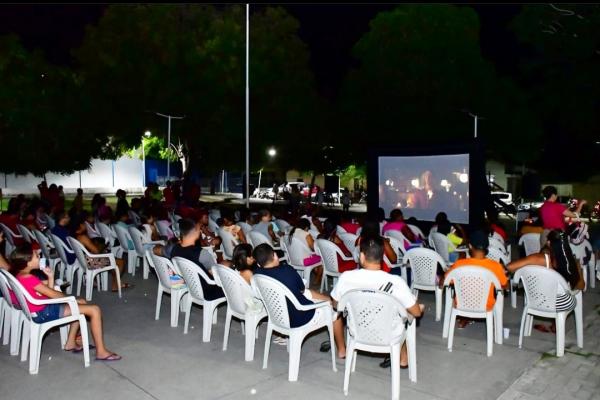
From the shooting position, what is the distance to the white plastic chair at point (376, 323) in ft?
13.3

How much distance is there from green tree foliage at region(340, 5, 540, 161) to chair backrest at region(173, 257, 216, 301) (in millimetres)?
19973

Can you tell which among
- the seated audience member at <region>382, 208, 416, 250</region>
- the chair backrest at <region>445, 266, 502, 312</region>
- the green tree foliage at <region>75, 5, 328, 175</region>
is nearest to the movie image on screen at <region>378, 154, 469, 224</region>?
the seated audience member at <region>382, 208, 416, 250</region>

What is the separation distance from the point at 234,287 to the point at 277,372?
921 millimetres

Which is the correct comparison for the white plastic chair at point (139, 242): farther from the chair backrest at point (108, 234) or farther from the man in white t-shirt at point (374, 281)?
the man in white t-shirt at point (374, 281)

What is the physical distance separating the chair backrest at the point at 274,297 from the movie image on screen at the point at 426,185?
10.9 m

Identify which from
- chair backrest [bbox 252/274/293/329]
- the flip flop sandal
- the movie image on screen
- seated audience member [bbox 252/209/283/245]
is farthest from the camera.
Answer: the movie image on screen

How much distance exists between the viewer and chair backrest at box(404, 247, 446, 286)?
6504 millimetres

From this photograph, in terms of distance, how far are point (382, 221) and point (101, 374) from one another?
19.4ft

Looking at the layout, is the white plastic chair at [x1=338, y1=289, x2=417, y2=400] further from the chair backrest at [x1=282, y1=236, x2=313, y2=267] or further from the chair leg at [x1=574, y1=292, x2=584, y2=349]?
the chair backrest at [x1=282, y1=236, x2=313, y2=267]

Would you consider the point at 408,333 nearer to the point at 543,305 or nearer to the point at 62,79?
the point at 543,305

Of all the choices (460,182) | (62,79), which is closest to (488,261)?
(460,182)

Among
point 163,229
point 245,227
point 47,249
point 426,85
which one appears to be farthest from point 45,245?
point 426,85

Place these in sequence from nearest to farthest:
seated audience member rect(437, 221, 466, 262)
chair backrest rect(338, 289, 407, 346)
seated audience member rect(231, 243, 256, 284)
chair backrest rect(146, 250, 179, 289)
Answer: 1. chair backrest rect(338, 289, 407, 346)
2. seated audience member rect(231, 243, 256, 284)
3. chair backrest rect(146, 250, 179, 289)
4. seated audience member rect(437, 221, 466, 262)

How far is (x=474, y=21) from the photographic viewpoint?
25.6m
